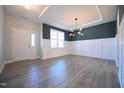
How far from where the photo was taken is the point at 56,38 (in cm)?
800

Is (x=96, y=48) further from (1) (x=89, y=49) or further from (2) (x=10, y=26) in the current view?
(2) (x=10, y=26)

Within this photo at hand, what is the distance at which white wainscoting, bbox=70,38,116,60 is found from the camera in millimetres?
6122

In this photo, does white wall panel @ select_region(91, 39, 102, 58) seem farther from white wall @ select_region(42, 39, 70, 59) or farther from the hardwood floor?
the hardwood floor

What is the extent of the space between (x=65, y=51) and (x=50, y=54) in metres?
2.51

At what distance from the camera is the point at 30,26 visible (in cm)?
626

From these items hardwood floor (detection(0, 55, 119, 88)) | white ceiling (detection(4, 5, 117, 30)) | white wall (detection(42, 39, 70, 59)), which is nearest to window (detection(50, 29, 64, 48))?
white wall (detection(42, 39, 70, 59))

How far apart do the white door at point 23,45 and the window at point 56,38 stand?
1.51 meters

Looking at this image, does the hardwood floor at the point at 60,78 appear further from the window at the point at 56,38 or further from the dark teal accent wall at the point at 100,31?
the window at the point at 56,38

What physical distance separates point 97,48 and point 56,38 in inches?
133

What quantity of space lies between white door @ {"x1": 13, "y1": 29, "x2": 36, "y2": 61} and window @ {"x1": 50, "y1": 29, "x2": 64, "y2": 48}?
4.94ft

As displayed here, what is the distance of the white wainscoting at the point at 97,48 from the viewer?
6.12 meters
